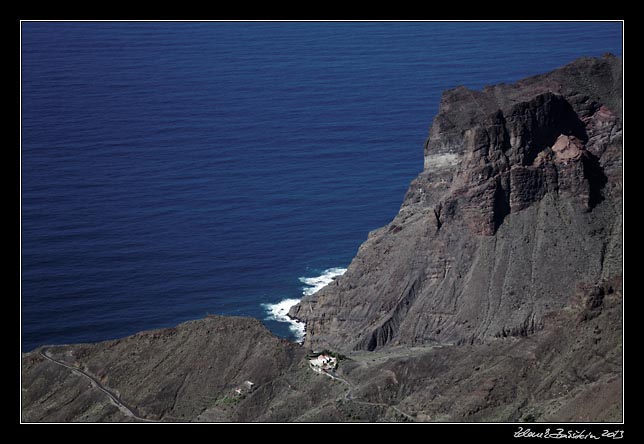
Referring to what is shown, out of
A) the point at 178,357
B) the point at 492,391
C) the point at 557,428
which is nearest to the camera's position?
the point at 557,428

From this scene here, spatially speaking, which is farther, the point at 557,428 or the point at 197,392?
the point at 197,392

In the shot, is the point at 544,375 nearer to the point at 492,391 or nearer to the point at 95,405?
the point at 492,391

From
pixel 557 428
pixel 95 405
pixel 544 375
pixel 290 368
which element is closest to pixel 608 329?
pixel 544 375

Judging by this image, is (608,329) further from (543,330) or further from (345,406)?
(345,406)

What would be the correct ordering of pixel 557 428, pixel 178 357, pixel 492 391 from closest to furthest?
1. pixel 557 428
2. pixel 492 391
3. pixel 178 357

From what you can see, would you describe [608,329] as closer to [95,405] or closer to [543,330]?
[543,330]

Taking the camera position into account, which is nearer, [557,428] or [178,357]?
[557,428]

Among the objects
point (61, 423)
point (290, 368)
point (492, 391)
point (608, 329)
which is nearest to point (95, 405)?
point (61, 423)

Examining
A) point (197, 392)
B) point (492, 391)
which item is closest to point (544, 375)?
point (492, 391)
